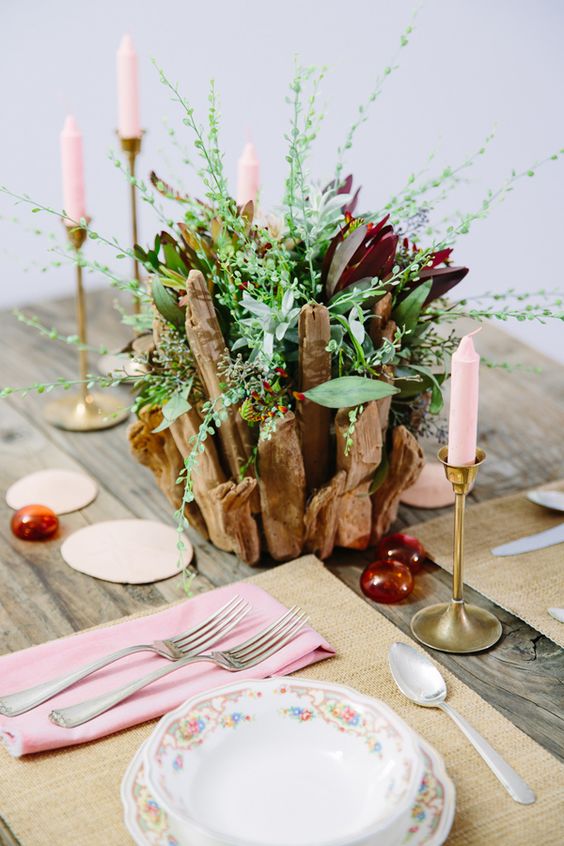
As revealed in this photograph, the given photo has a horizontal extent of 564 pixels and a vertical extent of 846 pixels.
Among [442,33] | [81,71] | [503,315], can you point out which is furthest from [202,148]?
[81,71]

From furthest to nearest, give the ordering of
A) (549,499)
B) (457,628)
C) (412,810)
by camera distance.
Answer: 1. (549,499)
2. (457,628)
3. (412,810)

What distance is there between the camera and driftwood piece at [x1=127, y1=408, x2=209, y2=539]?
3.90ft

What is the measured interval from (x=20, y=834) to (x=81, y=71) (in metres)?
2.44

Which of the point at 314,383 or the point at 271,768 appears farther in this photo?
the point at 314,383

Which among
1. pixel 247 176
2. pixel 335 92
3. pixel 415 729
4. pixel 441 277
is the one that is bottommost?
pixel 415 729

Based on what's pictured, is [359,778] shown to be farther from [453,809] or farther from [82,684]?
[82,684]

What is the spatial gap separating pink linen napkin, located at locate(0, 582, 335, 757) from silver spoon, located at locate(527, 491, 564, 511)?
39cm

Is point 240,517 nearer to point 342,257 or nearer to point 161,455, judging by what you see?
point 161,455

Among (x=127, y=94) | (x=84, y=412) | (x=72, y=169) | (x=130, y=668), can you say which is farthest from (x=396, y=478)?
(x=127, y=94)

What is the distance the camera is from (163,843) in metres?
0.71

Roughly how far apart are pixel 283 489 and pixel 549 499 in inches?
14.2

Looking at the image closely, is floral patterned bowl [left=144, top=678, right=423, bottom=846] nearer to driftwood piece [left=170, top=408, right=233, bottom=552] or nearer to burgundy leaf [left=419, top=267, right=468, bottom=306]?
driftwood piece [left=170, top=408, right=233, bottom=552]

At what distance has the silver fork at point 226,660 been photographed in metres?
0.89

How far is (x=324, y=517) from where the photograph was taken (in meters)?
1.14
